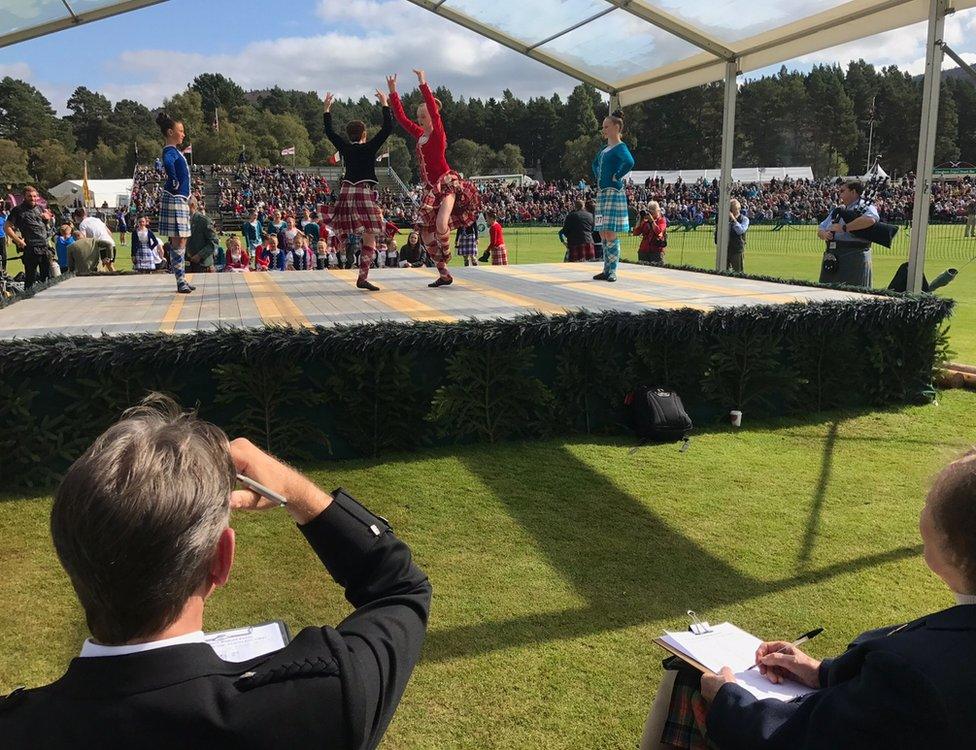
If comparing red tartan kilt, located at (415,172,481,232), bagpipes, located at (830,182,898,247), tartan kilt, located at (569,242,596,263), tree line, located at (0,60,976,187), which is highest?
tree line, located at (0,60,976,187)

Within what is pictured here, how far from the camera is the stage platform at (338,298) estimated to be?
5.86 m

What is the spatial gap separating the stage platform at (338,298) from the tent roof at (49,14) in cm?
301

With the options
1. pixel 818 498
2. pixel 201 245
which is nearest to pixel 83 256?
pixel 201 245

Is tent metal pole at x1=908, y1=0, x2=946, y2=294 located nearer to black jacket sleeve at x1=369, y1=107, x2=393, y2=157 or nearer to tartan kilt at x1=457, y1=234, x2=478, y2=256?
black jacket sleeve at x1=369, y1=107, x2=393, y2=157

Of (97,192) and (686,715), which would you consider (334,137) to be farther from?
(97,192)

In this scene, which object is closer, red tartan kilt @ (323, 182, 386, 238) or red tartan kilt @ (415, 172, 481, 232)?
red tartan kilt @ (323, 182, 386, 238)

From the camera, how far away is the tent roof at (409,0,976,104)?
8023 mm

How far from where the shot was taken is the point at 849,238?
8109 millimetres

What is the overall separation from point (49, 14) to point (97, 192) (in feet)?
180

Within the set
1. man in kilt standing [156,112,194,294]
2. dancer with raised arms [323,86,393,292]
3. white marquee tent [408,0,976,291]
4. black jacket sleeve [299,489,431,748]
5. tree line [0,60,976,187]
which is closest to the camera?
black jacket sleeve [299,489,431,748]

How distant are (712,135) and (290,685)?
9613 centimetres

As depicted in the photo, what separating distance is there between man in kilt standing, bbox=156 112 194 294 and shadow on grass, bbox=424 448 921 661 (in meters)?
4.50

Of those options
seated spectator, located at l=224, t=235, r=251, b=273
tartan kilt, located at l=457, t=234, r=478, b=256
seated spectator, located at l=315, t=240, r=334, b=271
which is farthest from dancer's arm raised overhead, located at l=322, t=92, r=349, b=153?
seated spectator, located at l=315, t=240, r=334, b=271

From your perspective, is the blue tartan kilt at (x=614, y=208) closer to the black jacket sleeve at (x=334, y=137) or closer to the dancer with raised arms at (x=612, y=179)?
the dancer with raised arms at (x=612, y=179)
